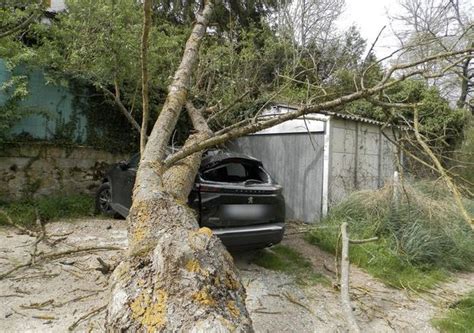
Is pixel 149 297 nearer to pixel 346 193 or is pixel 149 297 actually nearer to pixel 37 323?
pixel 37 323

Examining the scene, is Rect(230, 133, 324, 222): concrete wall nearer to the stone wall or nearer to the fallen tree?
the stone wall

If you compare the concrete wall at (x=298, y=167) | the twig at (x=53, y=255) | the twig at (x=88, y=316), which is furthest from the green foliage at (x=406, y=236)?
the twig at (x=88, y=316)

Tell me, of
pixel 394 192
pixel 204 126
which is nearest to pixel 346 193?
pixel 394 192

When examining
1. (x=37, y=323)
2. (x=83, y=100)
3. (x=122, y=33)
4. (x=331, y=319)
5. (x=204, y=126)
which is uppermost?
(x=122, y=33)

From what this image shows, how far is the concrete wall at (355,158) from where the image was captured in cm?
763

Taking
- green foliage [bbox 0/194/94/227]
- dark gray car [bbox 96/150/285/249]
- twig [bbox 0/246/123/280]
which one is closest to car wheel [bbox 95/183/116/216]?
green foliage [bbox 0/194/94/227]

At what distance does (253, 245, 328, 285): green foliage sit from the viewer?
469 centimetres

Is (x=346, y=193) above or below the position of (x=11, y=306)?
above

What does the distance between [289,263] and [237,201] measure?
1.46 metres

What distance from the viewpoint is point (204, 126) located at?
4945mm

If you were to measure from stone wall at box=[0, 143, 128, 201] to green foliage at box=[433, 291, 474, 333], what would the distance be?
6.90m

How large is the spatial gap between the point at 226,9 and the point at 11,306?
1258 cm

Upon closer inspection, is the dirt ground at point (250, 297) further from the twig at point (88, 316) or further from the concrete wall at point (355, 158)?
the concrete wall at point (355, 158)

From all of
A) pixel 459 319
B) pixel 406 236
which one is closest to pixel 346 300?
pixel 459 319
